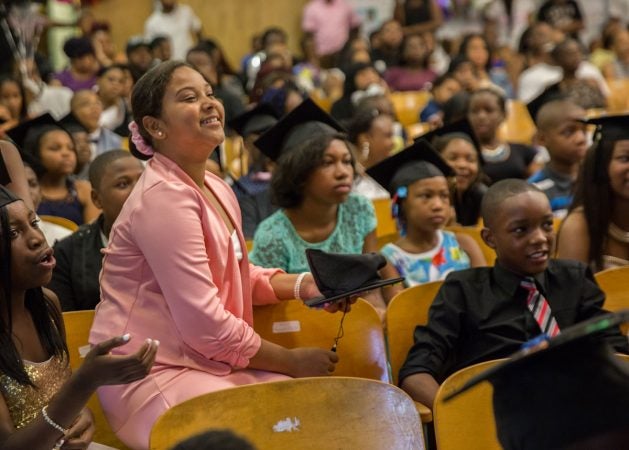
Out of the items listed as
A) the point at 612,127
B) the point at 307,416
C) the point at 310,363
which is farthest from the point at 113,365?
the point at 612,127

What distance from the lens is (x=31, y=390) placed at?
262 cm

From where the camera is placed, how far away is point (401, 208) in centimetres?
427

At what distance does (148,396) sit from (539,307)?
1337mm

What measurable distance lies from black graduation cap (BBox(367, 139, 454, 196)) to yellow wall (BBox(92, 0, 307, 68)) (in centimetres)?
811

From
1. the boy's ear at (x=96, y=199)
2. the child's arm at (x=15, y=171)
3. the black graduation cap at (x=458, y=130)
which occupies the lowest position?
the black graduation cap at (x=458, y=130)

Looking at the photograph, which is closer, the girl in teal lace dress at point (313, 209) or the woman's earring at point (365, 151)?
the girl in teal lace dress at point (313, 209)

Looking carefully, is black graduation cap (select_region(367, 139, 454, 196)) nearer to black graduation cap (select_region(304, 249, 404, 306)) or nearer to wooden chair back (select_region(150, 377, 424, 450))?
black graduation cap (select_region(304, 249, 404, 306))

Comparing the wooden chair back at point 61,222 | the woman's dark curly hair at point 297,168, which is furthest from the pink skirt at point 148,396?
the wooden chair back at point 61,222

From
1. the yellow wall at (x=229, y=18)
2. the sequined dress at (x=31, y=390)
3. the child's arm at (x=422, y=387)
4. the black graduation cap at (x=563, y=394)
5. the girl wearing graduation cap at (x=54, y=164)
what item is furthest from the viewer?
the yellow wall at (x=229, y=18)

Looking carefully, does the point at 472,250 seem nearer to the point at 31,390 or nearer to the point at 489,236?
the point at 489,236

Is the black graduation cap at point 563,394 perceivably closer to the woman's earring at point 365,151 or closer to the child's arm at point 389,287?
the child's arm at point 389,287

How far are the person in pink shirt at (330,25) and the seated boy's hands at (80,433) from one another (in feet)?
30.0

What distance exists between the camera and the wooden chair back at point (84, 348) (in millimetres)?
3111

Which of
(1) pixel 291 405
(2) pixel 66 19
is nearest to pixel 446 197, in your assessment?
(1) pixel 291 405
